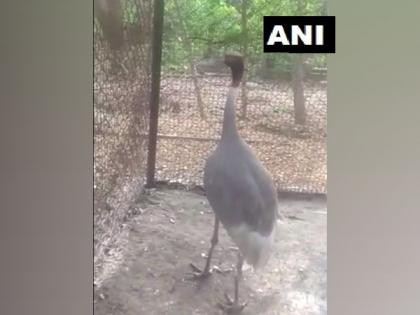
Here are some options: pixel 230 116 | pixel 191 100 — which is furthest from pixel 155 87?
pixel 230 116

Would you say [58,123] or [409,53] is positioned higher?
[409,53]

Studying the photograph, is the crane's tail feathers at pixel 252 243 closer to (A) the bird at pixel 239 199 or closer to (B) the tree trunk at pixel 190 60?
(A) the bird at pixel 239 199

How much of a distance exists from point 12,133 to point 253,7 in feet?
2.85

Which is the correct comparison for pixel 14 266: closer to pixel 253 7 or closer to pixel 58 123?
pixel 58 123

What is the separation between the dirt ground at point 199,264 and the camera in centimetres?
183

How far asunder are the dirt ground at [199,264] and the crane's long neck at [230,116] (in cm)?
22

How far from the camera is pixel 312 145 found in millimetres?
1818

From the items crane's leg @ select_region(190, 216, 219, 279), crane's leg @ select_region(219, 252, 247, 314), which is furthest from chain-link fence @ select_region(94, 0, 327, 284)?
crane's leg @ select_region(219, 252, 247, 314)

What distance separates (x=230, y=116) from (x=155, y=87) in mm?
257

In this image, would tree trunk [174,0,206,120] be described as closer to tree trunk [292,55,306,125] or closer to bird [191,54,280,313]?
bird [191,54,280,313]

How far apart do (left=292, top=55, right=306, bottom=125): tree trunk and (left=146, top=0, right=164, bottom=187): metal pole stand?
0.43 metres

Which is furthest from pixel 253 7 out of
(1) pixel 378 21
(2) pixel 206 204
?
(2) pixel 206 204

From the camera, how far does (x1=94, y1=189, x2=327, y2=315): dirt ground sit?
1.83 m

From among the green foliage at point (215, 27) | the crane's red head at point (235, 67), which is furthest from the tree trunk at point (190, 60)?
the crane's red head at point (235, 67)
